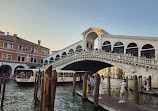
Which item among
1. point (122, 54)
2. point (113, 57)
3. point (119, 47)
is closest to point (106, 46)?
point (119, 47)

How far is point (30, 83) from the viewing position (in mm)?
18109

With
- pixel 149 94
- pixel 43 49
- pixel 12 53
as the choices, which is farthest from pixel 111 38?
pixel 12 53

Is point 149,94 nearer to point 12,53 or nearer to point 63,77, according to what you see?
point 63,77

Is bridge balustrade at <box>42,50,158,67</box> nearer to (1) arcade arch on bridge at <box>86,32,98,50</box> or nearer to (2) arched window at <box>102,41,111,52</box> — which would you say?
(2) arched window at <box>102,41,111,52</box>

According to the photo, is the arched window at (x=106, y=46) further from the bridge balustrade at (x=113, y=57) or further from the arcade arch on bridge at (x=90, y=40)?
the bridge balustrade at (x=113, y=57)

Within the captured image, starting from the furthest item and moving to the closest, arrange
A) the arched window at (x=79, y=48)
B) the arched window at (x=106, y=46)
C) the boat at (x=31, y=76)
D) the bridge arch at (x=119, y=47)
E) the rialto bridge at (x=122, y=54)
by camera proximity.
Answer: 1. the arched window at (x=79, y=48)
2. the arched window at (x=106, y=46)
3. the bridge arch at (x=119, y=47)
4. the boat at (x=31, y=76)
5. the rialto bridge at (x=122, y=54)

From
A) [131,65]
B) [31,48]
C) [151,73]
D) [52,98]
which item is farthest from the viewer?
[31,48]

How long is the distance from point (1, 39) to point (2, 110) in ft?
78.1

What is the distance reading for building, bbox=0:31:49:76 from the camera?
2851 cm

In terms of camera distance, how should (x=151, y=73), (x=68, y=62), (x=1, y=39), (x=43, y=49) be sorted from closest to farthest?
(x=151, y=73) < (x=68, y=62) < (x=1, y=39) < (x=43, y=49)

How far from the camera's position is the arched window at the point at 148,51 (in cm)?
1999

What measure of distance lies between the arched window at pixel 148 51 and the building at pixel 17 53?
23484mm

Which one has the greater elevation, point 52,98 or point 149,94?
point 52,98

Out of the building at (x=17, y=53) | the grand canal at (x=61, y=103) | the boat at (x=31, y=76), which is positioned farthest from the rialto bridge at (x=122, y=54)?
the building at (x=17, y=53)
